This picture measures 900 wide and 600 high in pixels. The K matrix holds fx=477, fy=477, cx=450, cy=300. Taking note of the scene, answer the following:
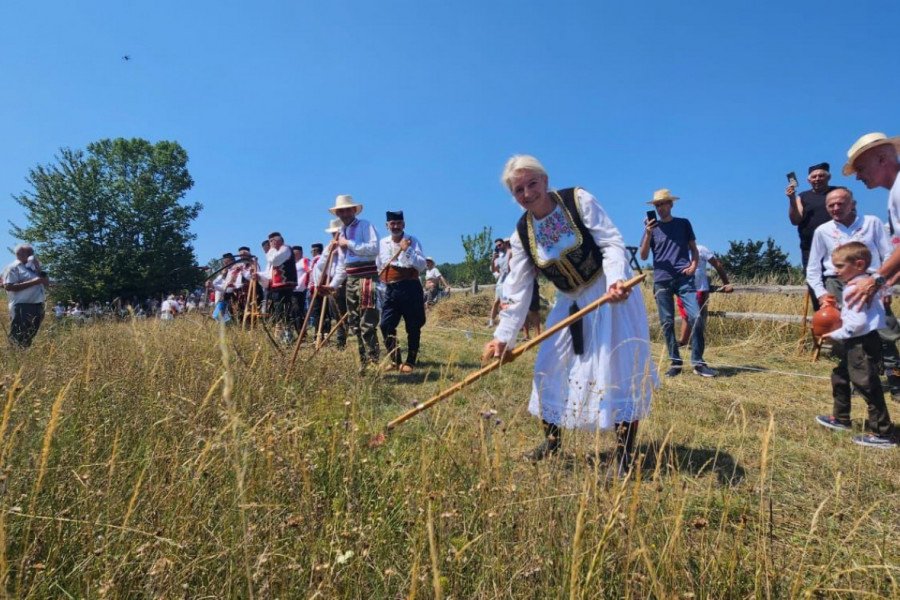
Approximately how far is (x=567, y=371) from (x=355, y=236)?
11.9 ft

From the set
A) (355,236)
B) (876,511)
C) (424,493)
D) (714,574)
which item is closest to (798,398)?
(876,511)

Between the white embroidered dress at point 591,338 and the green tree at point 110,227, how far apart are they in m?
29.4

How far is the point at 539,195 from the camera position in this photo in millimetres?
2697

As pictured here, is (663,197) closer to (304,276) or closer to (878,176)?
(878,176)

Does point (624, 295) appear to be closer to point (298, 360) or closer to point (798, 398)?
point (298, 360)

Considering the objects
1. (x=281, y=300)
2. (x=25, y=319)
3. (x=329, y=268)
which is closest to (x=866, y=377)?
(x=329, y=268)

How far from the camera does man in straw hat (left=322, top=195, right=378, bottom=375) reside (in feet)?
17.9

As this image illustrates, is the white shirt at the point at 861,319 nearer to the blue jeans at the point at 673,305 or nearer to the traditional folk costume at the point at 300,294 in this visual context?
the blue jeans at the point at 673,305

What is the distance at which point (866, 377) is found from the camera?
297 centimetres

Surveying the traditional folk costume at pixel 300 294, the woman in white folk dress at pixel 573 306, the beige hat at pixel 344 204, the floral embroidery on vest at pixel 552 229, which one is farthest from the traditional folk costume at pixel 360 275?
the floral embroidery on vest at pixel 552 229

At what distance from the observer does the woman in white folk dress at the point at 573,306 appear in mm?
2492

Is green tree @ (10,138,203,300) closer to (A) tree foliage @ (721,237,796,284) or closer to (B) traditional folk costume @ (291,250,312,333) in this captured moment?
(B) traditional folk costume @ (291,250,312,333)

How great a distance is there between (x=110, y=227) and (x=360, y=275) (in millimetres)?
33072

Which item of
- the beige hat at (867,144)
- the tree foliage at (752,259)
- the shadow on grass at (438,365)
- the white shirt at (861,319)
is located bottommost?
the shadow on grass at (438,365)
